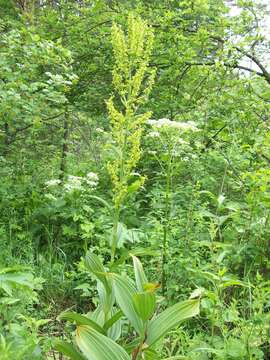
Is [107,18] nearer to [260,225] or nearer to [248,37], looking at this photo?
[248,37]

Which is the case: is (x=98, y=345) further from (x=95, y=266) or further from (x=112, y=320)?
(x=95, y=266)

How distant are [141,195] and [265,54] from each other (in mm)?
2820

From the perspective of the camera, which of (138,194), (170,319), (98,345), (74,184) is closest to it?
(98,345)

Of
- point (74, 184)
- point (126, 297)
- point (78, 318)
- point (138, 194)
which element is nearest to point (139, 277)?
point (126, 297)

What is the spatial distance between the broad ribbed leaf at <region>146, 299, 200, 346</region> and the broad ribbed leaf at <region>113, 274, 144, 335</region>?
72 mm

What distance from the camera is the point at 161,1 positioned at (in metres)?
7.21

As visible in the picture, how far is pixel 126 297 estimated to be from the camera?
7.37 ft

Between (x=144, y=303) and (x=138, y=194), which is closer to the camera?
(x=144, y=303)

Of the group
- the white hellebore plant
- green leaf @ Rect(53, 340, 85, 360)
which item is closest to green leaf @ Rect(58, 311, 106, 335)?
the white hellebore plant

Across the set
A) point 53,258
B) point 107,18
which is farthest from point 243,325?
point 107,18

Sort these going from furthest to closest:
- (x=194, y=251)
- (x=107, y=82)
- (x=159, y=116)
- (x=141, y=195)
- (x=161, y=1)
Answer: (x=161, y=1)
(x=107, y=82)
(x=159, y=116)
(x=141, y=195)
(x=194, y=251)

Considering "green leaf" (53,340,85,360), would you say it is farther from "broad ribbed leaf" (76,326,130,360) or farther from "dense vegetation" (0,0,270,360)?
"broad ribbed leaf" (76,326,130,360)

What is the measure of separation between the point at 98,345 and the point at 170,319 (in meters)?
0.38

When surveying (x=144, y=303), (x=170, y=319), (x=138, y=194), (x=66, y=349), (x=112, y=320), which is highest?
(x=144, y=303)
